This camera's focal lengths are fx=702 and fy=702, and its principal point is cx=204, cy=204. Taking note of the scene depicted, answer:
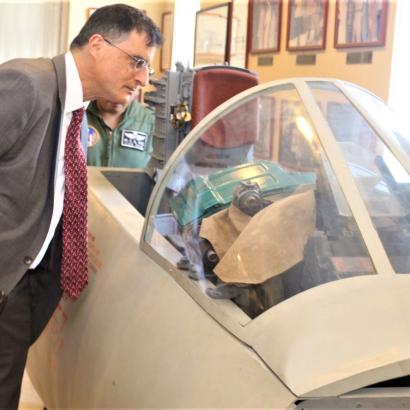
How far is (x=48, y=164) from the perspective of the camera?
1886 mm

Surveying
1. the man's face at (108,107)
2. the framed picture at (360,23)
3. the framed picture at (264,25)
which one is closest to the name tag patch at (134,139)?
the man's face at (108,107)

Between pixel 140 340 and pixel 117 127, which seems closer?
pixel 140 340

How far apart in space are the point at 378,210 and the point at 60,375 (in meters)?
1.18

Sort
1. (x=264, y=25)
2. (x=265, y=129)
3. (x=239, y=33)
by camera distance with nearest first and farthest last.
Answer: (x=265, y=129) < (x=264, y=25) < (x=239, y=33)

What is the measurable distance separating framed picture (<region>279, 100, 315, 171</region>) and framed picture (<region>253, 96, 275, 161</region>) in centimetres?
5

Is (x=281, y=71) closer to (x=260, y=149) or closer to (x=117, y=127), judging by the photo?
(x=117, y=127)

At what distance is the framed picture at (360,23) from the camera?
3.89 m

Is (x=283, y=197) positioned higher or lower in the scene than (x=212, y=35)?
lower

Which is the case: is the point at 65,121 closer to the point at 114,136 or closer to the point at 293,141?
the point at 293,141

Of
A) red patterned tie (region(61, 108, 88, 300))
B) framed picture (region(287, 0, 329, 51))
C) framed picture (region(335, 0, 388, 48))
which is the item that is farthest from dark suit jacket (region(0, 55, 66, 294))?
framed picture (region(287, 0, 329, 51))

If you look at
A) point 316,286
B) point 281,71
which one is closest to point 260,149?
point 316,286

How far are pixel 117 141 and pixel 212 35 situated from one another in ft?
10.3

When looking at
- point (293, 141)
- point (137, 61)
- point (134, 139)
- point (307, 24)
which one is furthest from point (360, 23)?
point (293, 141)

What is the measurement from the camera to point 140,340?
1.57 metres
